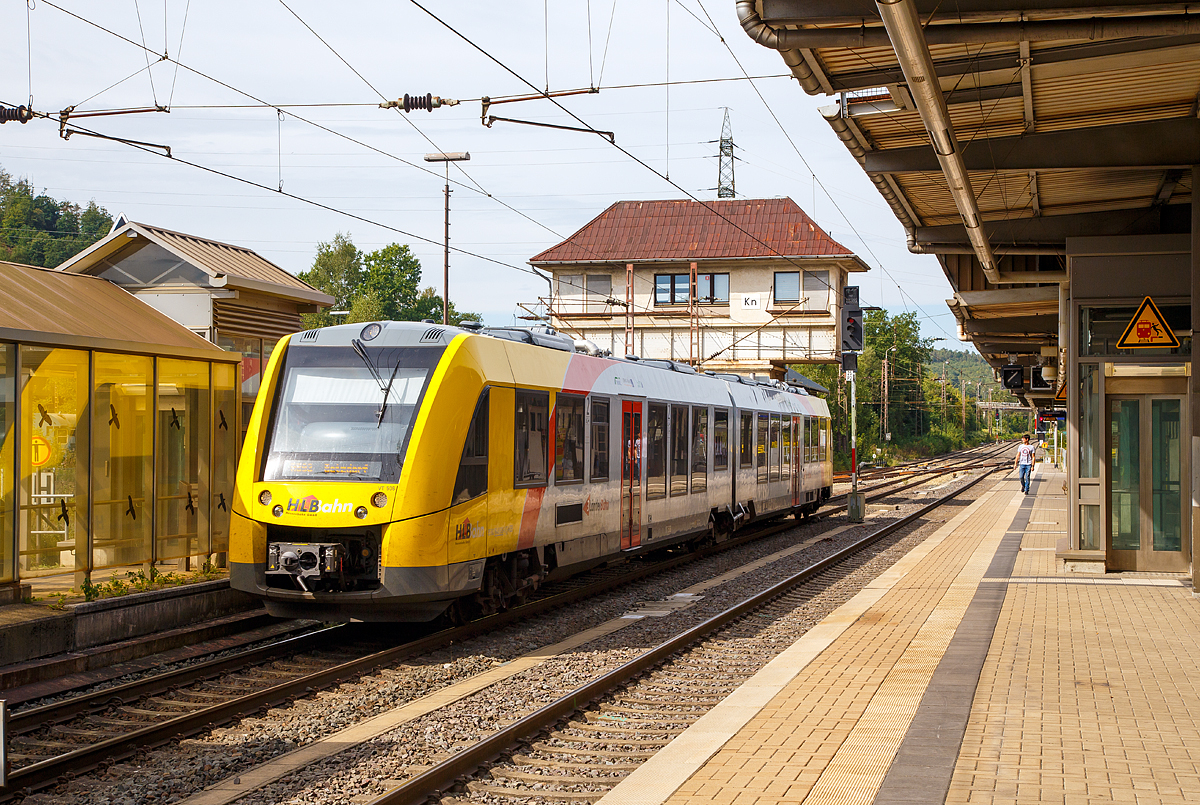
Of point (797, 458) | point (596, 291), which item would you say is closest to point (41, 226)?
point (596, 291)

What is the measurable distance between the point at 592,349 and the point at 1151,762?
378 inches

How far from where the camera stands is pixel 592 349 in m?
14.8

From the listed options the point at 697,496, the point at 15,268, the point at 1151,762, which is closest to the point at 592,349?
the point at 697,496

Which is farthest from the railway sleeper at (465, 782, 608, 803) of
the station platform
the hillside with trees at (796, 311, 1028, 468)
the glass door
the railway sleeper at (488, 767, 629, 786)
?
the hillside with trees at (796, 311, 1028, 468)

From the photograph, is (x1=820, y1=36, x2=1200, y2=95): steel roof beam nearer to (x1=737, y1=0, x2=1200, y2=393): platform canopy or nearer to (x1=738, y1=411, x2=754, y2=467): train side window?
(x1=737, y1=0, x2=1200, y2=393): platform canopy

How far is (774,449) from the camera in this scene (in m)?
23.9

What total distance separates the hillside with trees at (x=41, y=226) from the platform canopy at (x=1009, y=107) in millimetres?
82641

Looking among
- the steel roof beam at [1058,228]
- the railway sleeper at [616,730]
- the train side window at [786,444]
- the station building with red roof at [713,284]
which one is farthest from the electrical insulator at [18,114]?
the station building with red roof at [713,284]

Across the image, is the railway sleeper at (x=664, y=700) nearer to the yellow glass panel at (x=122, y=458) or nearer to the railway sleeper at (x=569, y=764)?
the railway sleeper at (x=569, y=764)

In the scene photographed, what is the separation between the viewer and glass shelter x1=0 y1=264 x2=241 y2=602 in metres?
10.8

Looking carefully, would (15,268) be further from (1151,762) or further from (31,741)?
(1151,762)

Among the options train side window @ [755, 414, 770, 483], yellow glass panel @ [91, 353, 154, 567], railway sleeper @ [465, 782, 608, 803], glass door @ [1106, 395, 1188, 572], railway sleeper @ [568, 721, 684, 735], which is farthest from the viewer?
train side window @ [755, 414, 770, 483]

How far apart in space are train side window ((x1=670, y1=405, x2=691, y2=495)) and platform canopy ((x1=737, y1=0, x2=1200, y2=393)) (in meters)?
4.28

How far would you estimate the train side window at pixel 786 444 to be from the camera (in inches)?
Result: 971
